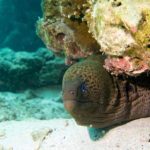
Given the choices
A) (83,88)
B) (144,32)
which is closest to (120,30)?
(144,32)

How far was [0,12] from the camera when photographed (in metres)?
19.3

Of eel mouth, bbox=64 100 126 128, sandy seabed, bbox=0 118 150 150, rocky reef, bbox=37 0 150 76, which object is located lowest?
sandy seabed, bbox=0 118 150 150

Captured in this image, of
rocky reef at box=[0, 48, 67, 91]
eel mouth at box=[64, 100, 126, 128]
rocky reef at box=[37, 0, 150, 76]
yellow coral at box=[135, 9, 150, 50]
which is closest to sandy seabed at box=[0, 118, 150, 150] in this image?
eel mouth at box=[64, 100, 126, 128]

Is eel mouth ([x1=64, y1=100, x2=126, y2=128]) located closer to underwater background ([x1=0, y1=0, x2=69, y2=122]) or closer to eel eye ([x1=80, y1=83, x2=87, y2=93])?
eel eye ([x1=80, y1=83, x2=87, y2=93])

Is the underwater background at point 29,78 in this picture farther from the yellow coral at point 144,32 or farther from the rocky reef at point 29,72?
Result: the yellow coral at point 144,32

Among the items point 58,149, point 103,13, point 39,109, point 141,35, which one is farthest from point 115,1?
point 39,109

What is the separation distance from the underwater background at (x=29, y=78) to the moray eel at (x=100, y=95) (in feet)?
8.23

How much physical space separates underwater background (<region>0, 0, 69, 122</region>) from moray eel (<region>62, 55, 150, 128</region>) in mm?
2508

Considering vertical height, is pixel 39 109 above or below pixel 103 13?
below

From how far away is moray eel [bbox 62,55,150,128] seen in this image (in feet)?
11.5

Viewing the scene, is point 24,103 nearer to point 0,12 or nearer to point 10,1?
point 10,1

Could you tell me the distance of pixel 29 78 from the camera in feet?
32.9

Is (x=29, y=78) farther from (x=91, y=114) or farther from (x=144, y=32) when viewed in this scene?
(x=144, y=32)

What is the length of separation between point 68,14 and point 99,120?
5.01ft
